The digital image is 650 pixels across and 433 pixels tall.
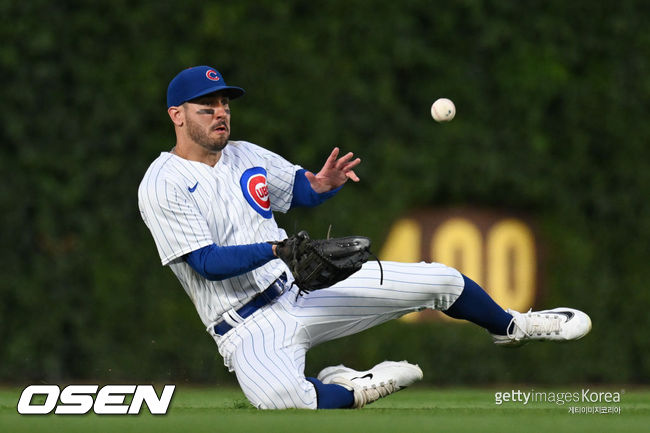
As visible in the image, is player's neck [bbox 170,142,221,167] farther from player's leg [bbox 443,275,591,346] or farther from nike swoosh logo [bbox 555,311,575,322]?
nike swoosh logo [bbox 555,311,575,322]

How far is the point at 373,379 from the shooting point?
559cm

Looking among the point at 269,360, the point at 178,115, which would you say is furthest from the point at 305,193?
the point at 269,360

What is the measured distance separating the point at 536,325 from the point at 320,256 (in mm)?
1283

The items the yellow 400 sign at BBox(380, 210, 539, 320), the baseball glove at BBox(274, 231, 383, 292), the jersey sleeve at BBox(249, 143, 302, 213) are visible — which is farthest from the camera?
the yellow 400 sign at BBox(380, 210, 539, 320)

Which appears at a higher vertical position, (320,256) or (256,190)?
(256,190)

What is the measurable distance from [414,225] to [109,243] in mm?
2409

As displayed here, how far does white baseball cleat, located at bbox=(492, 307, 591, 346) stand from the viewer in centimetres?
575

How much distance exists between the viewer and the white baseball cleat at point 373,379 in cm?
554

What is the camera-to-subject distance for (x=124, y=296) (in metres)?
8.79

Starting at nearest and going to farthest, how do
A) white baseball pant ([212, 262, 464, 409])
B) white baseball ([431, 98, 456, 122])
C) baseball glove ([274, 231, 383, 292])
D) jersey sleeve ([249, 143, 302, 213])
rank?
baseball glove ([274, 231, 383, 292]) < white baseball pant ([212, 262, 464, 409]) < jersey sleeve ([249, 143, 302, 213]) < white baseball ([431, 98, 456, 122])

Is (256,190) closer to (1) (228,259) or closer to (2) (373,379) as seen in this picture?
(1) (228,259)

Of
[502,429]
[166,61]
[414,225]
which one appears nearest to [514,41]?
[414,225]

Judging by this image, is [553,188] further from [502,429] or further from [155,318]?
[502,429]

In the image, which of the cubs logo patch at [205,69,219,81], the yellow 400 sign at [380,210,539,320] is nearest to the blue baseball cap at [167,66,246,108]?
the cubs logo patch at [205,69,219,81]
